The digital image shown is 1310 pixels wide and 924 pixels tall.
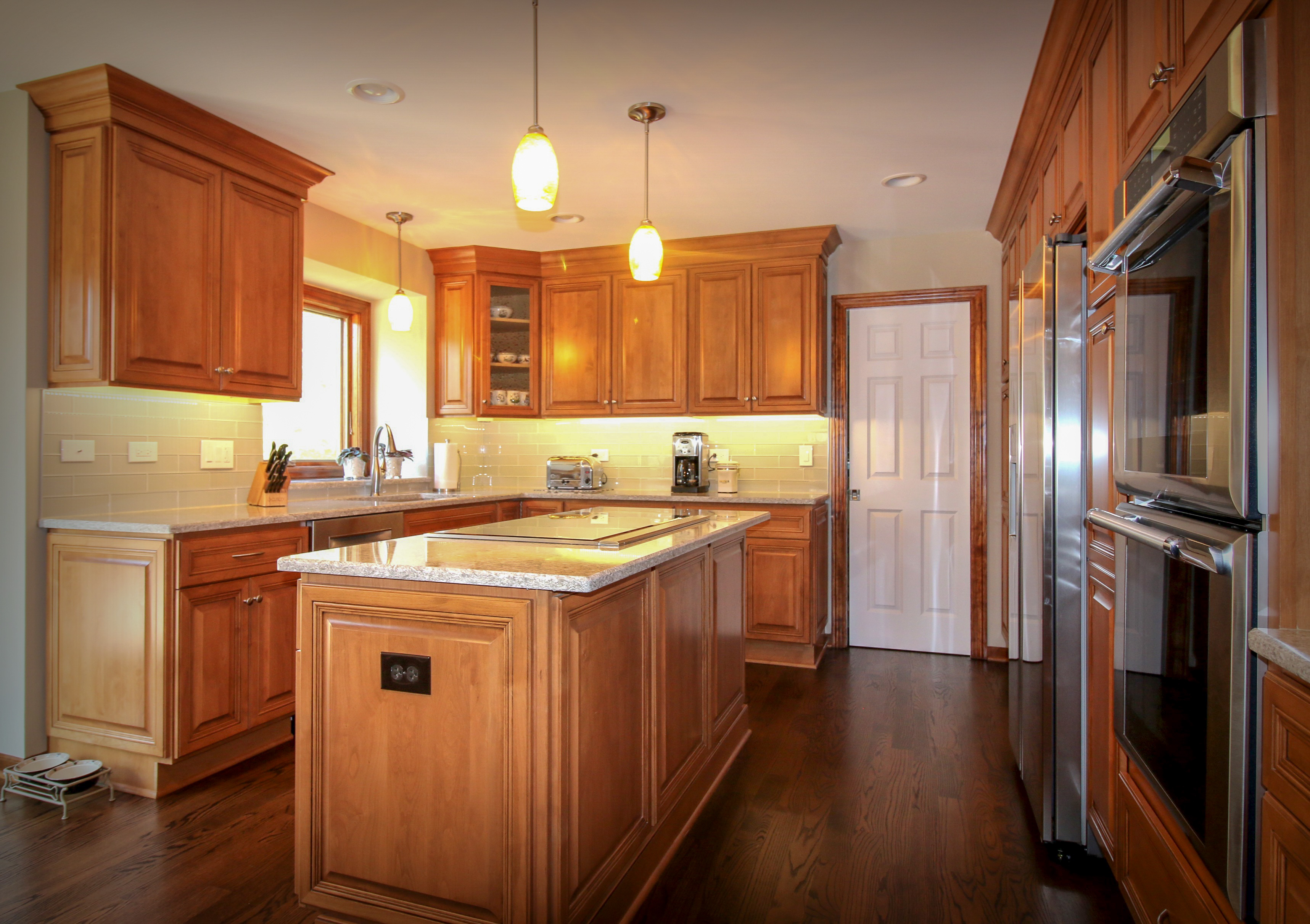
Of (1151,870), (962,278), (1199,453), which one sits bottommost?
(1151,870)

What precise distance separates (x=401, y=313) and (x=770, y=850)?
306 cm

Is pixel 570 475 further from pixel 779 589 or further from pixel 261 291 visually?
pixel 261 291

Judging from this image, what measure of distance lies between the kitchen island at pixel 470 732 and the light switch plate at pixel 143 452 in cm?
169

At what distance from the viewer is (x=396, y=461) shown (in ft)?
14.5

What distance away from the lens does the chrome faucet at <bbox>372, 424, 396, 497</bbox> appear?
4203 millimetres

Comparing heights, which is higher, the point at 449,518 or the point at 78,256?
the point at 78,256

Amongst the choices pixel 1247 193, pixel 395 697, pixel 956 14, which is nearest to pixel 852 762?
pixel 395 697

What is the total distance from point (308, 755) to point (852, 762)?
182 cm

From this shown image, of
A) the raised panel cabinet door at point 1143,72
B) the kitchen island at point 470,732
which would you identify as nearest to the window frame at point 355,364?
the kitchen island at point 470,732

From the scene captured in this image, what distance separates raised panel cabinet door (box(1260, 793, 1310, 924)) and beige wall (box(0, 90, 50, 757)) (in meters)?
3.31

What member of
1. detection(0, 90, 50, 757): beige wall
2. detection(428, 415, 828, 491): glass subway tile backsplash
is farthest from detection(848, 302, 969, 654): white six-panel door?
detection(0, 90, 50, 757): beige wall

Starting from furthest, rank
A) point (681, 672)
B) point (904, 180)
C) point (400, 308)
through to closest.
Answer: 1. point (400, 308)
2. point (904, 180)
3. point (681, 672)

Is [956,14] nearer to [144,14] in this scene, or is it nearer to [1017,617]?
A: [1017,617]

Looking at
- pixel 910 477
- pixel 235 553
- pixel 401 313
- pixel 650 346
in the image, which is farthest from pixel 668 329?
pixel 235 553
